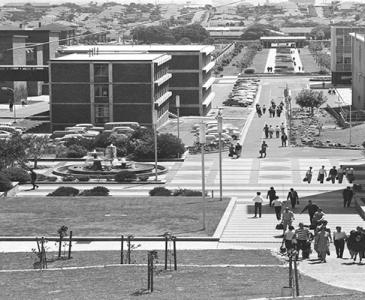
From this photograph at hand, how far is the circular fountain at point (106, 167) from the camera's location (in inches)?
2571

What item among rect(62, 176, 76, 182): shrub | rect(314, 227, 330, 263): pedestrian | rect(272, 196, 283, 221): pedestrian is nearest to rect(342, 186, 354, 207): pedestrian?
rect(272, 196, 283, 221): pedestrian

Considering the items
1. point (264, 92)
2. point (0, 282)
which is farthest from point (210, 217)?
point (264, 92)

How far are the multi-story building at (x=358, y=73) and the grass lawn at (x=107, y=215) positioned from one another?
60.9 meters

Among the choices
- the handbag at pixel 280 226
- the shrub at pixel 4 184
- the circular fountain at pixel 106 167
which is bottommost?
the circular fountain at pixel 106 167

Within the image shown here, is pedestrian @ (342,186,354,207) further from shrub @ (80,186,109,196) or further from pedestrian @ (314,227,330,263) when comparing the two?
pedestrian @ (314,227,330,263)

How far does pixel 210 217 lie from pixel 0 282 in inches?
608

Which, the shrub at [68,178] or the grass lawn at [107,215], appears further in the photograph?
the shrub at [68,178]

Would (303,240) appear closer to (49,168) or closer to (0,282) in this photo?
(0,282)

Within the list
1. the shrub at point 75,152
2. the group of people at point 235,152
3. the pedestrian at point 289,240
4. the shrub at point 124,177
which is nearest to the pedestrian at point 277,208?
the pedestrian at point 289,240

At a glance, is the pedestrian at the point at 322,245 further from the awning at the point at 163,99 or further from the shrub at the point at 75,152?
the awning at the point at 163,99

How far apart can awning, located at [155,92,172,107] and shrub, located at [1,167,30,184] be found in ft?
119

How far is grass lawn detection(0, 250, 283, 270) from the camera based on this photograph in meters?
35.5

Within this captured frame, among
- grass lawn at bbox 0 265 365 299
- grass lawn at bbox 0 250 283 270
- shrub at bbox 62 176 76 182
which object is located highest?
grass lawn at bbox 0 265 365 299

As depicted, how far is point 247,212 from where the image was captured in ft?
160
